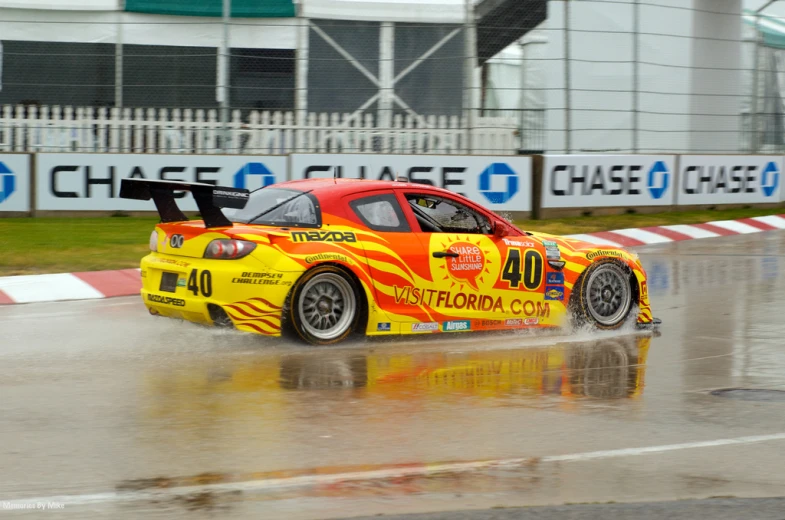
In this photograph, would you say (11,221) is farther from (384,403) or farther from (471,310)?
(384,403)

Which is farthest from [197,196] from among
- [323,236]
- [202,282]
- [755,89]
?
[755,89]

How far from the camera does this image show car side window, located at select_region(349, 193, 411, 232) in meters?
9.29

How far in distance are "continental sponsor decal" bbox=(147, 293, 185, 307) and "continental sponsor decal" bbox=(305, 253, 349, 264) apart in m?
1.03

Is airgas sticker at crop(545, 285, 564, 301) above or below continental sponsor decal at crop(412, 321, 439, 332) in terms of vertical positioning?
above

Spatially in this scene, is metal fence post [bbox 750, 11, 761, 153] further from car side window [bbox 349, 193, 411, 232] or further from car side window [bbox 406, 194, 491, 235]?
car side window [bbox 349, 193, 411, 232]

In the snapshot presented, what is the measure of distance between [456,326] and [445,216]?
3.06 ft

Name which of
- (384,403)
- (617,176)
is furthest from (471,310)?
(617,176)

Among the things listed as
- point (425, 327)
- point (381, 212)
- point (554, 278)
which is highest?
point (381, 212)

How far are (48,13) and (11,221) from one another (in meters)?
5.60

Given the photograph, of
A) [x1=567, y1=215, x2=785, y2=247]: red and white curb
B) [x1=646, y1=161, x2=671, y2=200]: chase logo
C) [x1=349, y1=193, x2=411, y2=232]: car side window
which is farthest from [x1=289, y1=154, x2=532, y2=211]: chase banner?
[x1=349, y1=193, x2=411, y2=232]: car side window

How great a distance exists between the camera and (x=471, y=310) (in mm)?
9570

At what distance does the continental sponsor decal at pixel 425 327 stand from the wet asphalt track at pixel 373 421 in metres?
0.14

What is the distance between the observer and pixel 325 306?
9008 mm

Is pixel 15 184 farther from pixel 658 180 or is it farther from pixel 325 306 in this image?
pixel 658 180
